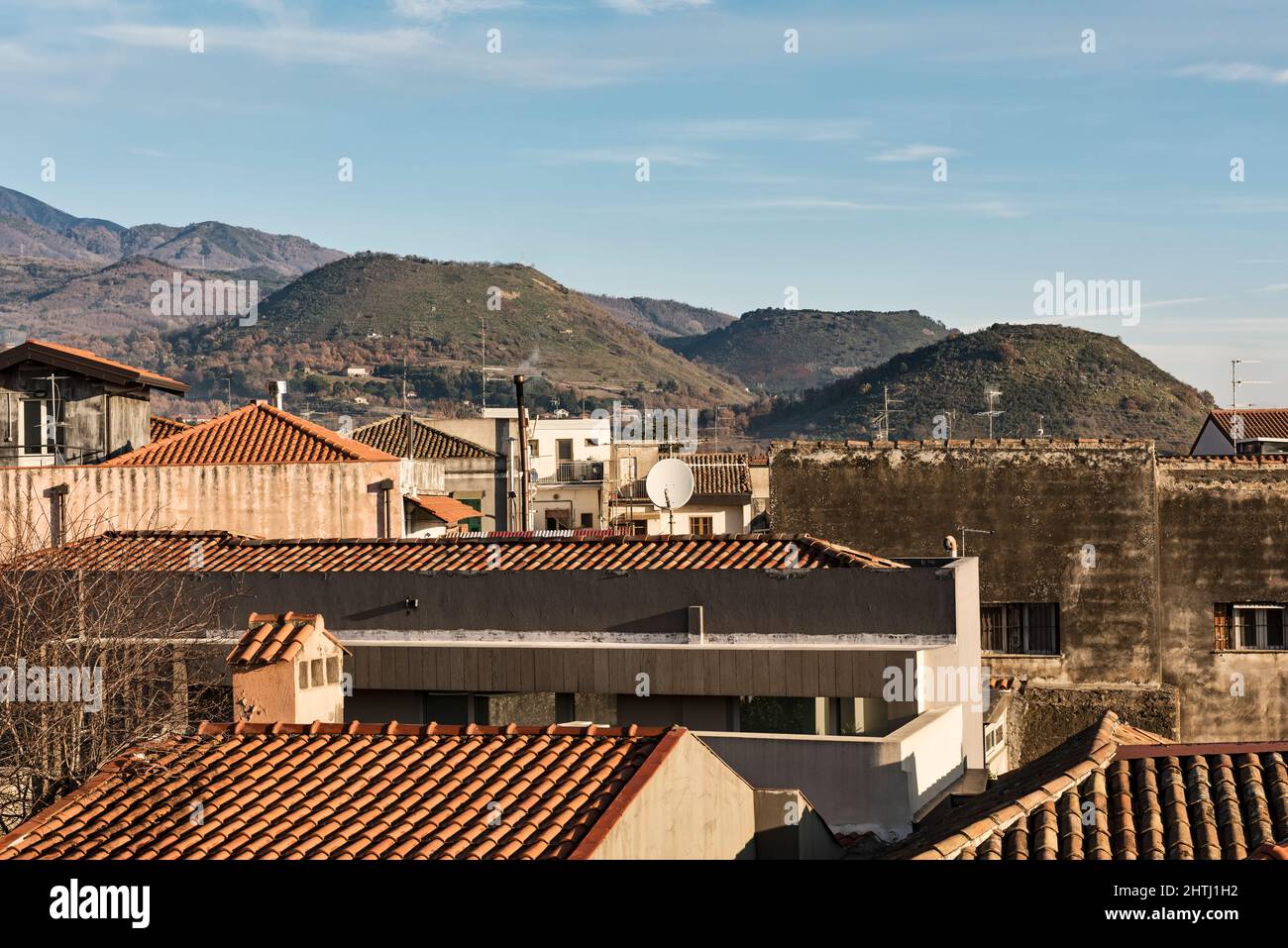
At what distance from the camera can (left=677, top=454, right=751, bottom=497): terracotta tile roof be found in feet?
192

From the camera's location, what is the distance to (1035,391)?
8612cm

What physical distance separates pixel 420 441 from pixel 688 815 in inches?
1950

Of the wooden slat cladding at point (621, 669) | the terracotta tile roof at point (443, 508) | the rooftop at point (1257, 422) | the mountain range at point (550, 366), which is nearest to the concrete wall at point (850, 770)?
the wooden slat cladding at point (621, 669)

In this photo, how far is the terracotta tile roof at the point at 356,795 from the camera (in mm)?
9922

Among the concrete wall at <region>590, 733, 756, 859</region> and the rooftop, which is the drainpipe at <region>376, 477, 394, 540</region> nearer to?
the concrete wall at <region>590, 733, 756, 859</region>

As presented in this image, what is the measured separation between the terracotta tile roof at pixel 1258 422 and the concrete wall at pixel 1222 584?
72.8 ft

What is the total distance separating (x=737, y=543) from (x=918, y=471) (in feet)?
36.4

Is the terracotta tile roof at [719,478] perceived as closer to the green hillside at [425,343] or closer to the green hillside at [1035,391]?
the green hillside at [1035,391]

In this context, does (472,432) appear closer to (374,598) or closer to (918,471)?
(918,471)

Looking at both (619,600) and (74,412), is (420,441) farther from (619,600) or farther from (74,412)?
(619,600)

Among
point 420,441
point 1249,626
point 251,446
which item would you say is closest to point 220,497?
point 251,446

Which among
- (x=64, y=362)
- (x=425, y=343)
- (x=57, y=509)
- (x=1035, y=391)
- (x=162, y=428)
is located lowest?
(x=57, y=509)

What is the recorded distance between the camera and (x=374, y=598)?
19.5 m
